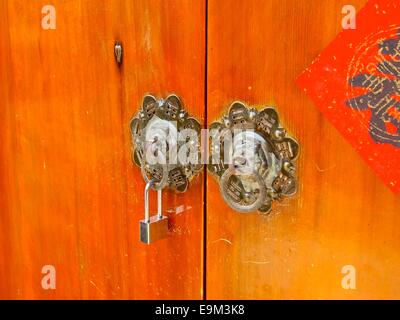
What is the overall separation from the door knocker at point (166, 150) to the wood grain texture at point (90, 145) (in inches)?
0.8

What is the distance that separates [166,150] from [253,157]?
0.15 m

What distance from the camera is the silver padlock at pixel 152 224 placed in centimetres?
77

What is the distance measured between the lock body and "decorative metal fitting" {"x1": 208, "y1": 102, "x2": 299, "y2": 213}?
0.12m

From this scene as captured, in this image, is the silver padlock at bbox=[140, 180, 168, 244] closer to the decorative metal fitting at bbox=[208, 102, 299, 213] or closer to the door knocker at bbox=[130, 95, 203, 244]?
the door knocker at bbox=[130, 95, 203, 244]

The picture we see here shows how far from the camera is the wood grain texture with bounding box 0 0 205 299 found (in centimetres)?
78

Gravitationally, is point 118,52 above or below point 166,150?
above

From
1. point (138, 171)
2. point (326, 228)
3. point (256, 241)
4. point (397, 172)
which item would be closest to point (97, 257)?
point (138, 171)

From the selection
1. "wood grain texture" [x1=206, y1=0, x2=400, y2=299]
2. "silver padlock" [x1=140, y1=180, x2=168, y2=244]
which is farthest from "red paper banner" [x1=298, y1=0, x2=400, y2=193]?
"silver padlock" [x1=140, y1=180, x2=168, y2=244]

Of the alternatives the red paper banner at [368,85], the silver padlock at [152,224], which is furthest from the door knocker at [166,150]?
the red paper banner at [368,85]

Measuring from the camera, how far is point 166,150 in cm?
77

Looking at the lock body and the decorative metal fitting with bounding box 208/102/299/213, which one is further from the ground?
the decorative metal fitting with bounding box 208/102/299/213

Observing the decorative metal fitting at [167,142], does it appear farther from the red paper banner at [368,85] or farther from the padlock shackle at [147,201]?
the red paper banner at [368,85]

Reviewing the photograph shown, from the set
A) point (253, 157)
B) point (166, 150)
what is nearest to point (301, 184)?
point (253, 157)

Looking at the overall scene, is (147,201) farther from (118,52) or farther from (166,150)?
(118,52)
